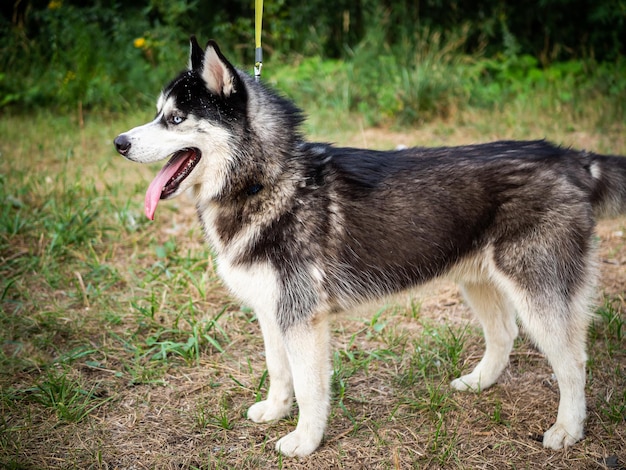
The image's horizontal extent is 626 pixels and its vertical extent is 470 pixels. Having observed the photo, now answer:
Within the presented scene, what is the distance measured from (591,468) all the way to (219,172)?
2.21 meters

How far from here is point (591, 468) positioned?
8.92 feet

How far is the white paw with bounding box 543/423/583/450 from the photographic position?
285 cm

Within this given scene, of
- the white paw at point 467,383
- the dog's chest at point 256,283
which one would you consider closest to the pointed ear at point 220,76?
the dog's chest at point 256,283

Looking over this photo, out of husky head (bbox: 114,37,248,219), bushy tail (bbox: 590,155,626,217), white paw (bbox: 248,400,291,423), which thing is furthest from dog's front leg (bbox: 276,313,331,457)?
bushy tail (bbox: 590,155,626,217)

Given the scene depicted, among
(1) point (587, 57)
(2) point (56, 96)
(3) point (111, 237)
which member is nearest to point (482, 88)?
(1) point (587, 57)

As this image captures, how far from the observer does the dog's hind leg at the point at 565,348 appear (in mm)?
2797

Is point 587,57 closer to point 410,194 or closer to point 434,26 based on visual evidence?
point 434,26

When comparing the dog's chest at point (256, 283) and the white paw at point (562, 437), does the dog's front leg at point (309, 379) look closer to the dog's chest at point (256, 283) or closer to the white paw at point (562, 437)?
the dog's chest at point (256, 283)

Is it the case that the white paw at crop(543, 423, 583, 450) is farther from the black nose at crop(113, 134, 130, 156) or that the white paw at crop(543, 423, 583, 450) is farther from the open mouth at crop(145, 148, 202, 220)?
the black nose at crop(113, 134, 130, 156)

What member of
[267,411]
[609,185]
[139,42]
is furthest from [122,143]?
[139,42]

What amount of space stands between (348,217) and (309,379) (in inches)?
31.4

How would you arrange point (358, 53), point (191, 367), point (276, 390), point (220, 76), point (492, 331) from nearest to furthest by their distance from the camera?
point (220, 76) → point (276, 390) → point (492, 331) → point (191, 367) → point (358, 53)

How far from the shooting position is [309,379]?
2.76 m

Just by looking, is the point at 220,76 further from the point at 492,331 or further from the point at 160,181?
the point at 492,331
